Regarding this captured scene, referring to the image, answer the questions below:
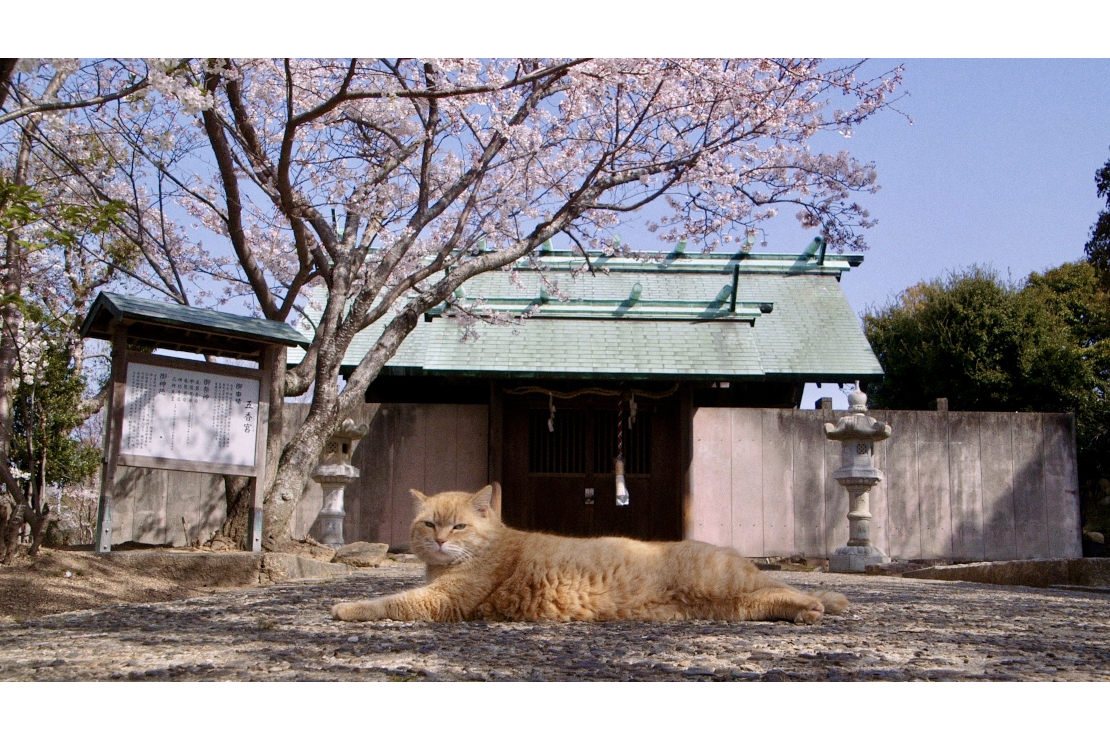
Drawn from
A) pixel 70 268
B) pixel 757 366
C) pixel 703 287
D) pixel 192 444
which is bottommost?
pixel 192 444

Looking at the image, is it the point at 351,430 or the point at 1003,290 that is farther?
the point at 1003,290

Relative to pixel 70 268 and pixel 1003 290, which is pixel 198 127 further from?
pixel 1003 290

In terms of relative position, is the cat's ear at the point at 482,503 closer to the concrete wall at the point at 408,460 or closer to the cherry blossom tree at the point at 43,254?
the cherry blossom tree at the point at 43,254

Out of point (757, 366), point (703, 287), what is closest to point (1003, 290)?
point (703, 287)

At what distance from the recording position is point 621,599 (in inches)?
155

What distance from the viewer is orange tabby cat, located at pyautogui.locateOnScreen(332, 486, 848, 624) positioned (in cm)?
395

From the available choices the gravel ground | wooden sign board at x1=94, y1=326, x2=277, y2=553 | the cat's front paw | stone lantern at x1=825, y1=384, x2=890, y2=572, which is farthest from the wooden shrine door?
the cat's front paw

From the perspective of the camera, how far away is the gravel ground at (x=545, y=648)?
2.79 meters

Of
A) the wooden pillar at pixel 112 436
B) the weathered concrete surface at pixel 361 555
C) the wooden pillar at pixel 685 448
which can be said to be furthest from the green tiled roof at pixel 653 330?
the wooden pillar at pixel 112 436

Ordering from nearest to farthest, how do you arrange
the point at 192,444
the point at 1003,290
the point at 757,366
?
Result: the point at 192,444
the point at 757,366
the point at 1003,290

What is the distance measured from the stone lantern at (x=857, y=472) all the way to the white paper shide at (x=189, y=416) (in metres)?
6.61

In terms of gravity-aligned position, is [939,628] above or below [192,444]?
below

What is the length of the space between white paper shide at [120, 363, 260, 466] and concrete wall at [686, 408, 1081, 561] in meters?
6.23

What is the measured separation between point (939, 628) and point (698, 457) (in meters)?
7.77
